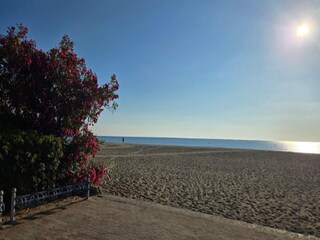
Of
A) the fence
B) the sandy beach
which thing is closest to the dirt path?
the fence

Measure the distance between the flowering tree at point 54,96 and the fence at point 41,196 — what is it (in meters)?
0.34

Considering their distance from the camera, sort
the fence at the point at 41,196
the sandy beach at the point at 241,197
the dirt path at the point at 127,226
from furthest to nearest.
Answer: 1. the sandy beach at the point at 241,197
2. the fence at the point at 41,196
3. the dirt path at the point at 127,226

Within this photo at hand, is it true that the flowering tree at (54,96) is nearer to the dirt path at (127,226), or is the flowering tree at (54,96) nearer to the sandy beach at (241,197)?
the dirt path at (127,226)

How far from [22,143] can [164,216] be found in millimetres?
3744

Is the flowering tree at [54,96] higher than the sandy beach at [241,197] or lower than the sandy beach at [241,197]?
higher

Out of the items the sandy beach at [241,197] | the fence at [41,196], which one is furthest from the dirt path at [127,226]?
the sandy beach at [241,197]

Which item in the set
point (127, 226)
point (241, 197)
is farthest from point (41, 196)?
point (241, 197)

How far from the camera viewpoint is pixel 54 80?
8453 millimetres

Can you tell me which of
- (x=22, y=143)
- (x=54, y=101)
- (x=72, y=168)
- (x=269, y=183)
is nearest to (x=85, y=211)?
(x=72, y=168)

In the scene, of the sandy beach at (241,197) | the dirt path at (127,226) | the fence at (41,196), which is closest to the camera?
the dirt path at (127,226)

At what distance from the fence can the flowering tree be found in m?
0.34

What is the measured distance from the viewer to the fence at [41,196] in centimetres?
607

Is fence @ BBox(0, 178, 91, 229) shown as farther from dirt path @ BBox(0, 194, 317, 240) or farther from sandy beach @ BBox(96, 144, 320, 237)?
sandy beach @ BBox(96, 144, 320, 237)

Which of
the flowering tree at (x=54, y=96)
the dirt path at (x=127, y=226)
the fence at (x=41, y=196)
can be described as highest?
the flowering tree at (x=54, y=96)
